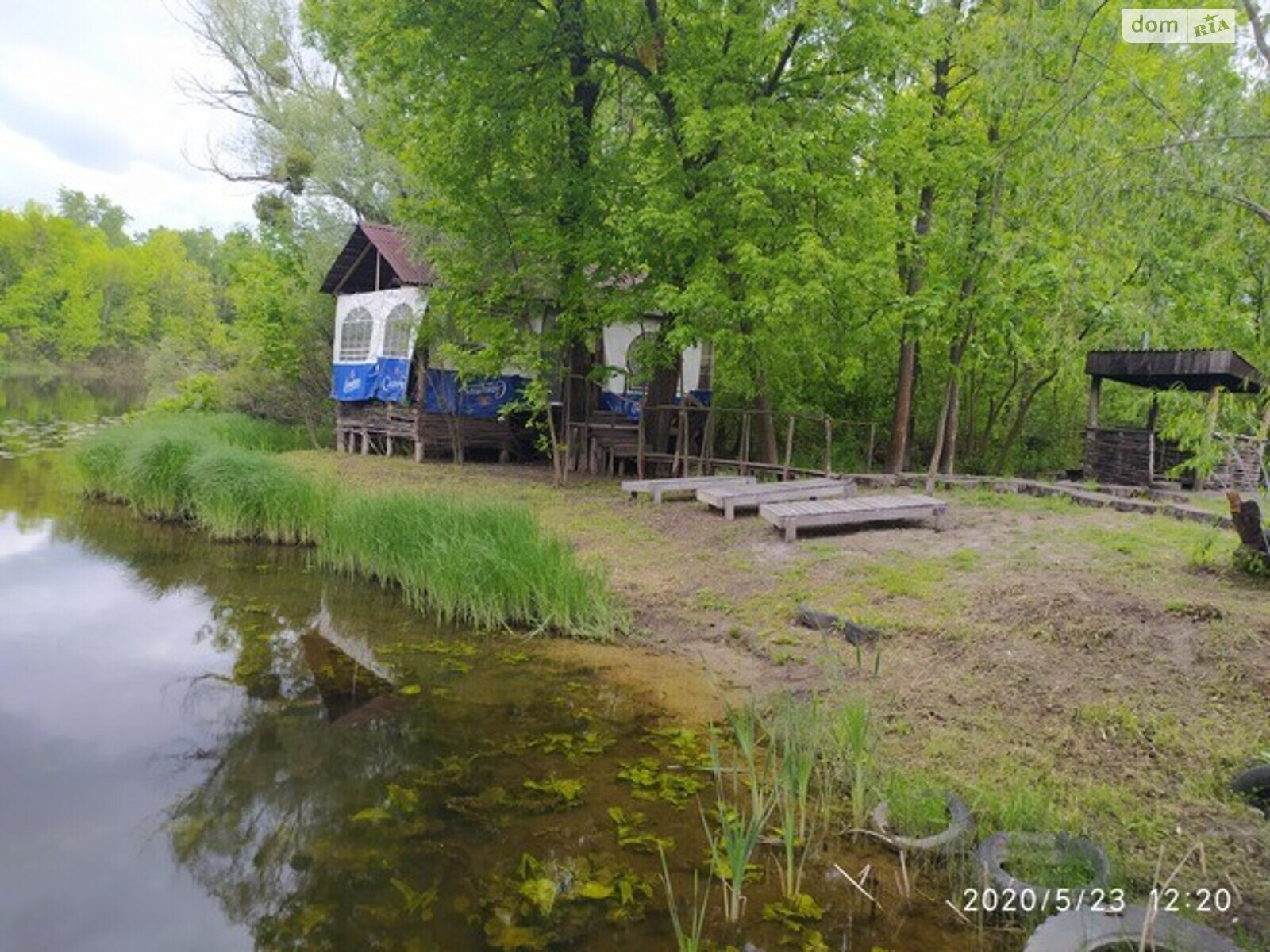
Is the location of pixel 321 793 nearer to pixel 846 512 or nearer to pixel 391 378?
pixel 846 512

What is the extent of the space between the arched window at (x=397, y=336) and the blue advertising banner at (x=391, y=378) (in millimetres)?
142

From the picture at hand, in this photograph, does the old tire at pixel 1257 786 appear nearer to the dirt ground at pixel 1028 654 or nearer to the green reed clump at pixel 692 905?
the dirt ground at pixel 1028 654

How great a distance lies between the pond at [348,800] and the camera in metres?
3.05

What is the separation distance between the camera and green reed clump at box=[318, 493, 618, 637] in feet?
21.2

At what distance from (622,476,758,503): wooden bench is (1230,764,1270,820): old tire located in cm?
702

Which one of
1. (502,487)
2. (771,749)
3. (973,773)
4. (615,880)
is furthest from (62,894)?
(502,487)

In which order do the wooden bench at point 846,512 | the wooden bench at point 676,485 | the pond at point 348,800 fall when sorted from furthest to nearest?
1. the wooden bench at point 676,485
2. the wooden bench at point 846,512
3. the pond at point 348,800

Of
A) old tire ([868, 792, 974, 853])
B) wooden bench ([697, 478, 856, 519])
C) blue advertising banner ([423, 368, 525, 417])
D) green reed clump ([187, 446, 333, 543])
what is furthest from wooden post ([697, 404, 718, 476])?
old tire ([868, 792, 974, 853])

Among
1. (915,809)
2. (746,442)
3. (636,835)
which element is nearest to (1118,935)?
(915,809)

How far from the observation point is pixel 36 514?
36.1 feet

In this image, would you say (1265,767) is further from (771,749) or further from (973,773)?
(771,749)

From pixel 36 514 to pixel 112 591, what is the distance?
447cm

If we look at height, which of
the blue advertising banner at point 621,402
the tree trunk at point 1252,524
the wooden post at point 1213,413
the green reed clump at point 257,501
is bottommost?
the green reed clump at point 257,501
